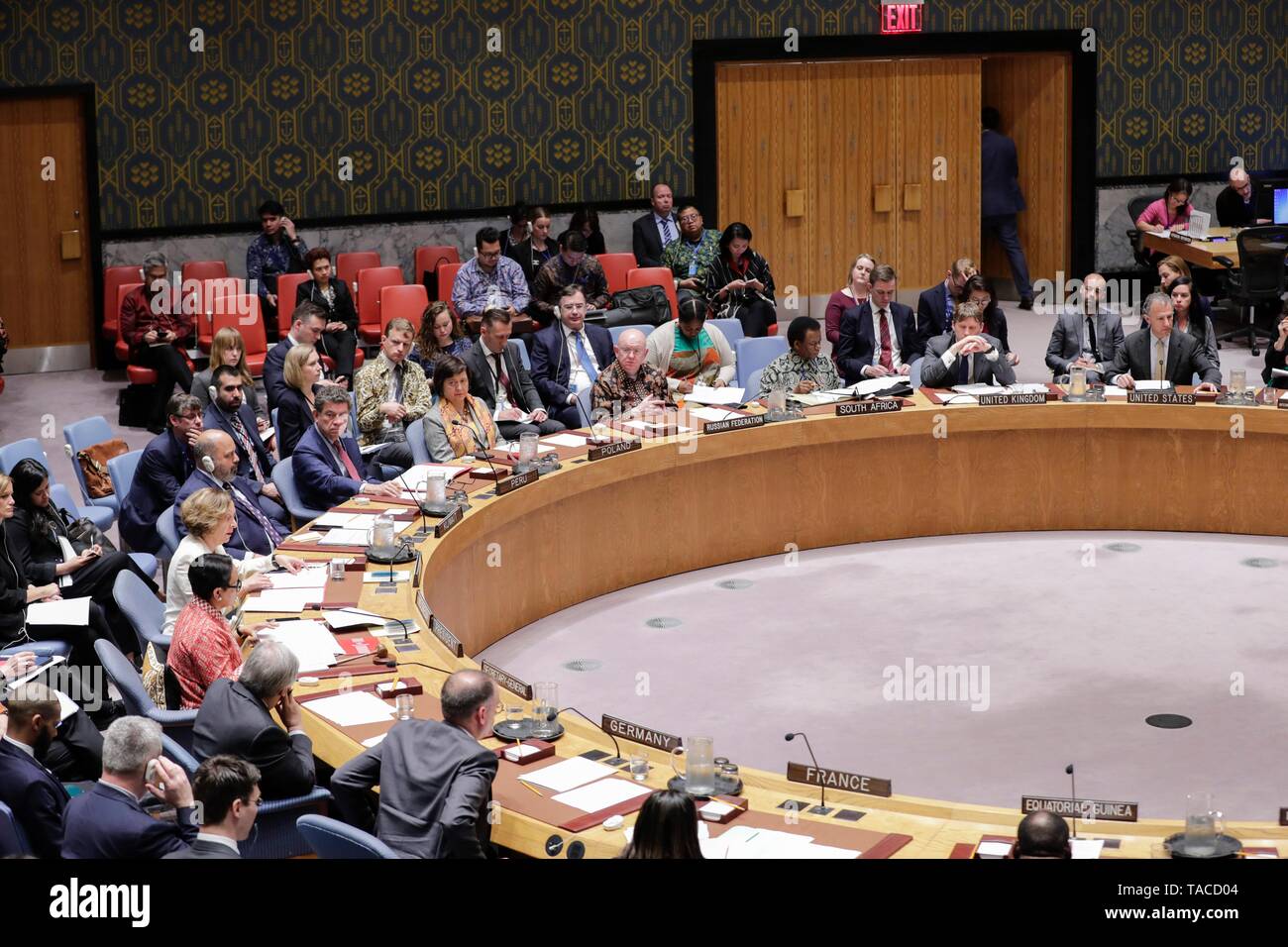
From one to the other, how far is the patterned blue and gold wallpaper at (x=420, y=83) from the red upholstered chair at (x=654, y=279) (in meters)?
2.09

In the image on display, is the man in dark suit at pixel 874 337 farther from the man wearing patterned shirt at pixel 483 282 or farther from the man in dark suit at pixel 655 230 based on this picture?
the man in dark suit at pixel 655 230

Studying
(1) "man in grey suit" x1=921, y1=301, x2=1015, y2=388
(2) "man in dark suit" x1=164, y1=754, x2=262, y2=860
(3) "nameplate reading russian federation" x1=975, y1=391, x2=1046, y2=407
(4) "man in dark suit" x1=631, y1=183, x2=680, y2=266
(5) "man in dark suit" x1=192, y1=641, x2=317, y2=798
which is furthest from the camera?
(4) "man in dark suit" x1=631, y1=183, x2=680, y2=266

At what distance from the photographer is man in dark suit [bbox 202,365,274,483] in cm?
806

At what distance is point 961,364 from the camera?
9461 millimetres

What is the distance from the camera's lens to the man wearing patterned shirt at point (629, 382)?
8867 mm

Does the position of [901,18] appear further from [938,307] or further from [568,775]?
[568,775]

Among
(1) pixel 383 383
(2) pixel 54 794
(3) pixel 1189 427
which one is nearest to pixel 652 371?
(1) pixel 383 383

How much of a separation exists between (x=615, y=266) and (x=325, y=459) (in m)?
5.80

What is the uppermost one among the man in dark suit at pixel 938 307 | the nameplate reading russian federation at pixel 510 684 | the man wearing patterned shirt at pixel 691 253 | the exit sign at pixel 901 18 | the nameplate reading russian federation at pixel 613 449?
the exit sign at pixel 901 18

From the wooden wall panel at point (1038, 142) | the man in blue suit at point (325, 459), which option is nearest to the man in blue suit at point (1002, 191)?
the wooden wall panel at point (1038, 142)

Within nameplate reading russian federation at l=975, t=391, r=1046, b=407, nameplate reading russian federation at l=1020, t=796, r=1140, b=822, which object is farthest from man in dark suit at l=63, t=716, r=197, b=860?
nameplate reading russian federation at l=975, t=391, r=1046, b=407

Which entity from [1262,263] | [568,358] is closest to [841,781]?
[568,358]

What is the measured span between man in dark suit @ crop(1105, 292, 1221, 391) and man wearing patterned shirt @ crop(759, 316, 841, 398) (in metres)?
1.58

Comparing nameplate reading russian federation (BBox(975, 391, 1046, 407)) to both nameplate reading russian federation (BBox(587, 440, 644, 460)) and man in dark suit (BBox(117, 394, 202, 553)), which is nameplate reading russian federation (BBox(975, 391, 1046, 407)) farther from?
man in dark suit (BBox(117, 394, 202, 553))
